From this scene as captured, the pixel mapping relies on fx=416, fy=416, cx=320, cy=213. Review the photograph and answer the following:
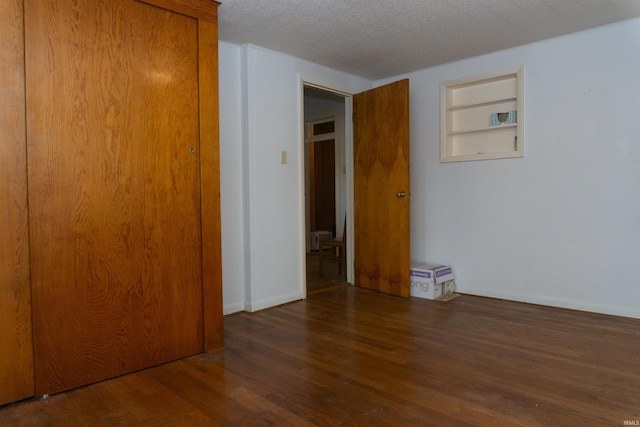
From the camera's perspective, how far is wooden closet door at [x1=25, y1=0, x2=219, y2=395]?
203 cm

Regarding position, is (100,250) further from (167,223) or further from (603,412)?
(603,412)

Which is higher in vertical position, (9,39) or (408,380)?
(9,39)

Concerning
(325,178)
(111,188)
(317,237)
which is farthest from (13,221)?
(325,178)

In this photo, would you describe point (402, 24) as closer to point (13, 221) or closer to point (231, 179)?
point (231, 179)

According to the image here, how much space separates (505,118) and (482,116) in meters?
0.26

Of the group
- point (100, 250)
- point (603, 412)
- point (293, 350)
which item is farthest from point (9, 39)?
point (603, 412)

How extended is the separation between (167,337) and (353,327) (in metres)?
1.29

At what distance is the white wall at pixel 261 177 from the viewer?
11.2 feet

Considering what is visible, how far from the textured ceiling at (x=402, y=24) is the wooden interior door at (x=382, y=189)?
48cm

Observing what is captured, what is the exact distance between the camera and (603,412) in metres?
1.81

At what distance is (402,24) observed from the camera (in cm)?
305

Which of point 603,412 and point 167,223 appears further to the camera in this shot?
point 167,223

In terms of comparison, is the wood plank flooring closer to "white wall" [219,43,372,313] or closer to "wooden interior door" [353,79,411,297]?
"white wall" [219,43,372,313]

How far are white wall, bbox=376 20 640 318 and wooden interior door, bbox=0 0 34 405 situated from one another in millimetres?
3436
